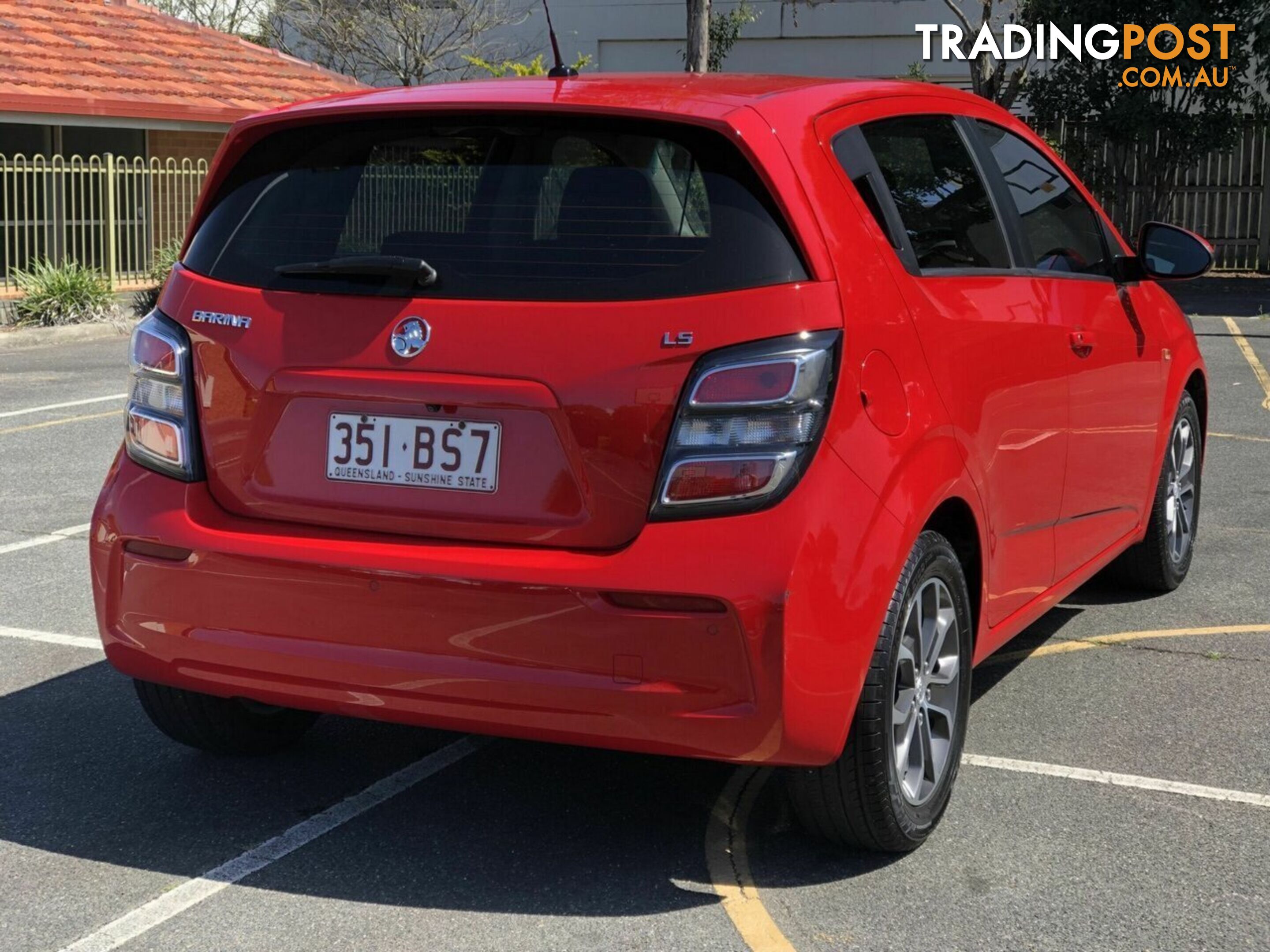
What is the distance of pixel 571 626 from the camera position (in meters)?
3.42

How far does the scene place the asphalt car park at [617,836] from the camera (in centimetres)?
350

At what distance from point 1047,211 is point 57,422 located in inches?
290

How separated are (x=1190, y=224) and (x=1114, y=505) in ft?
76.4

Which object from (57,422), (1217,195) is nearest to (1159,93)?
(1217,195)

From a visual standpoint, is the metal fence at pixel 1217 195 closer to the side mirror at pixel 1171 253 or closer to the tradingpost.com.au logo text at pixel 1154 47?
the tradingpost.com.au logo text at pixel 1154 47

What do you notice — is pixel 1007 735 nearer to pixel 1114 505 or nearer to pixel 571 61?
pixel 1114 505

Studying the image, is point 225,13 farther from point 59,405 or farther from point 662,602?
point 662,602

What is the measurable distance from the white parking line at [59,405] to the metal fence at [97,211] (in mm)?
5631

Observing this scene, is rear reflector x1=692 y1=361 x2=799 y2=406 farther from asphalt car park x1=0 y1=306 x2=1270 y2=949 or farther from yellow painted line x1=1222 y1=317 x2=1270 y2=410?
yellow painted line x1=1222 y1=317 x2=1270 y2=410

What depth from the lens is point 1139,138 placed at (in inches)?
966

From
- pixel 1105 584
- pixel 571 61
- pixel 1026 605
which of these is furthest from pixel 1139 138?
pixel 1026 605

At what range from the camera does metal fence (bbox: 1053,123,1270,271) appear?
86.0 ft

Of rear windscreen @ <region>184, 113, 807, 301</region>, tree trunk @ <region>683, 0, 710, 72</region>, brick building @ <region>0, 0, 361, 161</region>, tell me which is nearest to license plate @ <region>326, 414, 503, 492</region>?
rear windscreen @ <region>184, 113, 807, 301</region>

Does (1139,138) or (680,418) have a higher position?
(1139,138)
